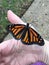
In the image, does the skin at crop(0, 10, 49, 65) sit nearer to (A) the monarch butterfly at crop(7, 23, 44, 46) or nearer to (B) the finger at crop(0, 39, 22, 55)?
(B) the finger at crop(0, 39, 22, 55)

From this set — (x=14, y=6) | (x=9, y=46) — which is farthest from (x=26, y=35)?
(x=14, y=6)

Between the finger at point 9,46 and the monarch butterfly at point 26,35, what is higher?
the monarch butterfly at point 26,35

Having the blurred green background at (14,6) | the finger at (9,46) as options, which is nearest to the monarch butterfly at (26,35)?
the finger at (9,46)

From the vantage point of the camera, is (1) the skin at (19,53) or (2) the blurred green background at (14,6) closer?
(1) the skin at (19,53)

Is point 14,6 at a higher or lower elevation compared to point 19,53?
higher

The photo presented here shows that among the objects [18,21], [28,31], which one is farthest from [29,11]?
[28,31]

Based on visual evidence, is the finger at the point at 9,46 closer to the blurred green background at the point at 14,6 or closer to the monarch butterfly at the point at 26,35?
the monarch butterfly at the point at 26,35

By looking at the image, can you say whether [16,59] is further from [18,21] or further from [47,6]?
[47,6]

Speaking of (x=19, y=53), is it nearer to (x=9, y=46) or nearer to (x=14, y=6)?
(x=9, y=46)
